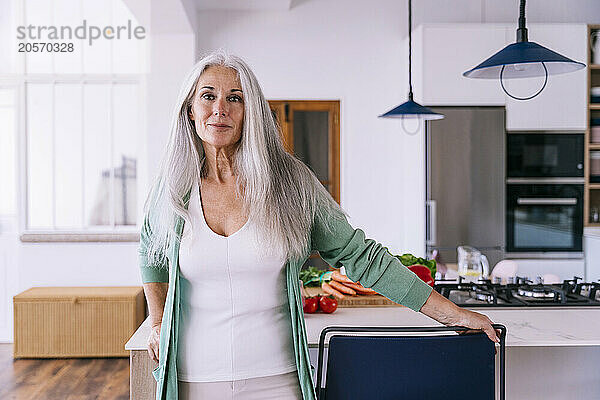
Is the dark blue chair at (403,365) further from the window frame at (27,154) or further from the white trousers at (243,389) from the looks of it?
the window frame at (27,154)

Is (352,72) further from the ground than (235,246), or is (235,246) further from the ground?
(352,72)

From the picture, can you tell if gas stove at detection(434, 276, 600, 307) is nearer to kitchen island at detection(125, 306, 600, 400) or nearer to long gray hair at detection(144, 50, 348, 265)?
kitchen island at detection(125, 306, 600, 400)

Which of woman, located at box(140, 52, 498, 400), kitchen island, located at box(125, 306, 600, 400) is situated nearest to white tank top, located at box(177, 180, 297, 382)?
woman, located at box(140, 52, 498, 400)

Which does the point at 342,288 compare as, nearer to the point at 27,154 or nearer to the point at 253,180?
the point at 253,180

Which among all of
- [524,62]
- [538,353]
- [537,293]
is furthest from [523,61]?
[538,353]

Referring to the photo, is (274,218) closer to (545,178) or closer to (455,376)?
(455,376)

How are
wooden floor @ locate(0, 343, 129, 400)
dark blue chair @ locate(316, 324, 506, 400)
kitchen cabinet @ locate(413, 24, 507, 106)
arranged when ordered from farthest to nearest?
1. kitchen cabinet @ locate(413, 24, 507, 106)
2. wooden floor @ locate(0, 343, 129, 400)
3. dark blue chair @ locate(316, 324, 506, 400)

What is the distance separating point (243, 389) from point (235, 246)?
359mm

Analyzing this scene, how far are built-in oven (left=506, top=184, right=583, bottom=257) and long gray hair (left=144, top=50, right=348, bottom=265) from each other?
3904mm

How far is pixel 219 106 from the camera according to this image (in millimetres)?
1669

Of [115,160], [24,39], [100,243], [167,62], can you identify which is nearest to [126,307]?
[100,243]

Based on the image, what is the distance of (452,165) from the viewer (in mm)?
5211

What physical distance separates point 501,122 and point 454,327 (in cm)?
380

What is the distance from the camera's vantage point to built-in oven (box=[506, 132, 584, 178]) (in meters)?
5.35
